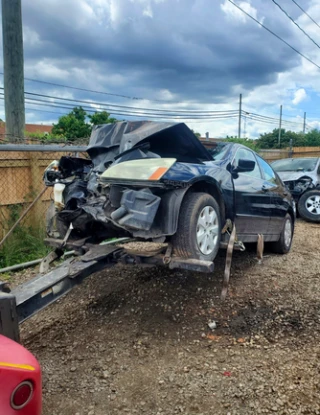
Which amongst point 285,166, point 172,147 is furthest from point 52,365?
point 285,166

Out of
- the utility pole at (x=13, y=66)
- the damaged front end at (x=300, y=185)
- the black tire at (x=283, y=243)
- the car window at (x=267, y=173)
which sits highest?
the utility pole at (x=13, y=66)

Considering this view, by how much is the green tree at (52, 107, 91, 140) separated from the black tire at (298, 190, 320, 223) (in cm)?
2052

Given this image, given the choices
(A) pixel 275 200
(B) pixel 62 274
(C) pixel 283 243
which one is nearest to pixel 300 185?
(C) pixel 283 243

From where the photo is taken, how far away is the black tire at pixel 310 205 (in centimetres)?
1020

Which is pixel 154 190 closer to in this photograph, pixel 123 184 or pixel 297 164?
pixel 123 184

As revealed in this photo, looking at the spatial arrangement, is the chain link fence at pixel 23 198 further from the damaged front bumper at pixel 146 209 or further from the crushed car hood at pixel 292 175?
the crushed car hood at pixel 292 175

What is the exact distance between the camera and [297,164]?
11.5m

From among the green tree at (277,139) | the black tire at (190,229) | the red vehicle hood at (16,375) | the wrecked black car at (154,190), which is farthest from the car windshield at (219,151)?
the green tree at (277,139)

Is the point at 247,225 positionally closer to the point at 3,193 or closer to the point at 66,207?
the point at 66,207

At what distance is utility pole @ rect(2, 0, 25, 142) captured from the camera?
245 inches

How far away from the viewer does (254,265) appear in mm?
6012

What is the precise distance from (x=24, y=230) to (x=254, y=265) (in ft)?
12.3

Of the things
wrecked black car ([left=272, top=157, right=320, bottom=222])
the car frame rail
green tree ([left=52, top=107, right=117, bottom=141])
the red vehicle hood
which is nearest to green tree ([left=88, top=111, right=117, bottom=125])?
green tree ([left=52, top=107, right=117, bottom=141])

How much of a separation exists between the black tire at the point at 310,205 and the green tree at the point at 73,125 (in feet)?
67.3
